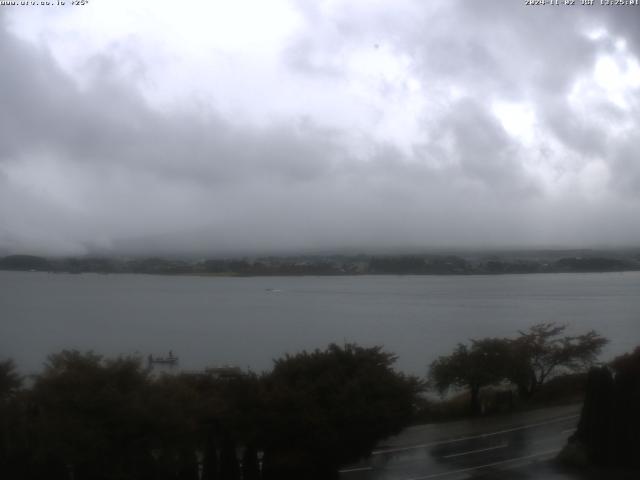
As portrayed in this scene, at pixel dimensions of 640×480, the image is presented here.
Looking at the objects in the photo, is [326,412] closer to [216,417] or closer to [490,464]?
[216,417]

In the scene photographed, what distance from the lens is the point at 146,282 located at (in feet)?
375

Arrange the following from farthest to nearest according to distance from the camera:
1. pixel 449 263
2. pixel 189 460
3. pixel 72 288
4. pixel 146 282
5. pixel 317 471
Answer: pixel 146 282, pixel 72 288, pixel 449 263, pixel 317 471, pixel 189 460

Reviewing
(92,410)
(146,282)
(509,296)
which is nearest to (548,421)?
(92,410)

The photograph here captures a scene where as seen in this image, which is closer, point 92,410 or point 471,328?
point 92,410

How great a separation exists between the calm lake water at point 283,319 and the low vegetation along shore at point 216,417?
1693 centimetres

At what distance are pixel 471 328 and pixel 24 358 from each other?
25.9 metres

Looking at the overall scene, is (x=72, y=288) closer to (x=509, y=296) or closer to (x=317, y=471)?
(x=509, y=296)

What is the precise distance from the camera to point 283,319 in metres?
53.4

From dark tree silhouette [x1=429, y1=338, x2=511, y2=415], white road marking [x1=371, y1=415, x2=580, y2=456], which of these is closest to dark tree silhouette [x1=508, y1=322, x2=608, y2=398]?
dark tree silhouette [x1=429, y1=338, x2=511, y2=415]

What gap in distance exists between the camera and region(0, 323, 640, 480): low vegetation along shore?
10148 mm

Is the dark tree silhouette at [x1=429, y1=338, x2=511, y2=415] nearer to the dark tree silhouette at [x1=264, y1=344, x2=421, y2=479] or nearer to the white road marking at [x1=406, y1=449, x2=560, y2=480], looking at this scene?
the white road marking at [x1=406, y1=449, x2=560, y2=480]

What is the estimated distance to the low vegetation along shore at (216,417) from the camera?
1015 centimetres

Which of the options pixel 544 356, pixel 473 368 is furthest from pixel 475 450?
pixel 544 356

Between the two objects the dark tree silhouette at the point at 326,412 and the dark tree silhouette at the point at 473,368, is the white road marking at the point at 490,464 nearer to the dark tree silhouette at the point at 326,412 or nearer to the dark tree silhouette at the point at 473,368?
the dark tree silhouette at the point at 326,412
